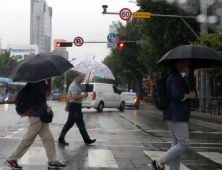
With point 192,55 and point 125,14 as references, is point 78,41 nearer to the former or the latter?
point 125,14

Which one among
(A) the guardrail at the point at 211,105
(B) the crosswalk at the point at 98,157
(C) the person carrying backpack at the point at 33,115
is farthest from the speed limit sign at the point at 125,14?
(C) the person carrying backpack at the point at 33,115

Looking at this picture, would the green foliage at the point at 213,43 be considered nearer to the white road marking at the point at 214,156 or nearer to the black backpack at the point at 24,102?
the white road marking at the point at 214,156

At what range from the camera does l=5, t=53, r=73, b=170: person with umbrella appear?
21.9 feet

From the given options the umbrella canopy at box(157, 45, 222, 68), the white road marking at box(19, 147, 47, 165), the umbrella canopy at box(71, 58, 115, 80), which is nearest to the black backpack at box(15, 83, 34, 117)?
the white road marking at box(19, 147, 47, 165)

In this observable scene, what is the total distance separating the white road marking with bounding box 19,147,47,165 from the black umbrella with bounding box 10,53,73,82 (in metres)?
1.63

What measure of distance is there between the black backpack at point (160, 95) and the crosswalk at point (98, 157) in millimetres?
1612

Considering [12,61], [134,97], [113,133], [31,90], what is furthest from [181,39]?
[12,61]

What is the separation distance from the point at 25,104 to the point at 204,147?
190 inches

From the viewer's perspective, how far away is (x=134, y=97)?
35688mm

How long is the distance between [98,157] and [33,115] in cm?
183

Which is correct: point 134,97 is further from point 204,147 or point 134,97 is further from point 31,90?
Answer: point 31,90

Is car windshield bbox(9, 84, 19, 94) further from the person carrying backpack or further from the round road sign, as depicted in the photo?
the person carrying backpack

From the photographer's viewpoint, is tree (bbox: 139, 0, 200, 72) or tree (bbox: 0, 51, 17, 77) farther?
tree (bbox: 0, 51, 17, 77)

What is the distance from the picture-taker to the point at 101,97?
26312mm
